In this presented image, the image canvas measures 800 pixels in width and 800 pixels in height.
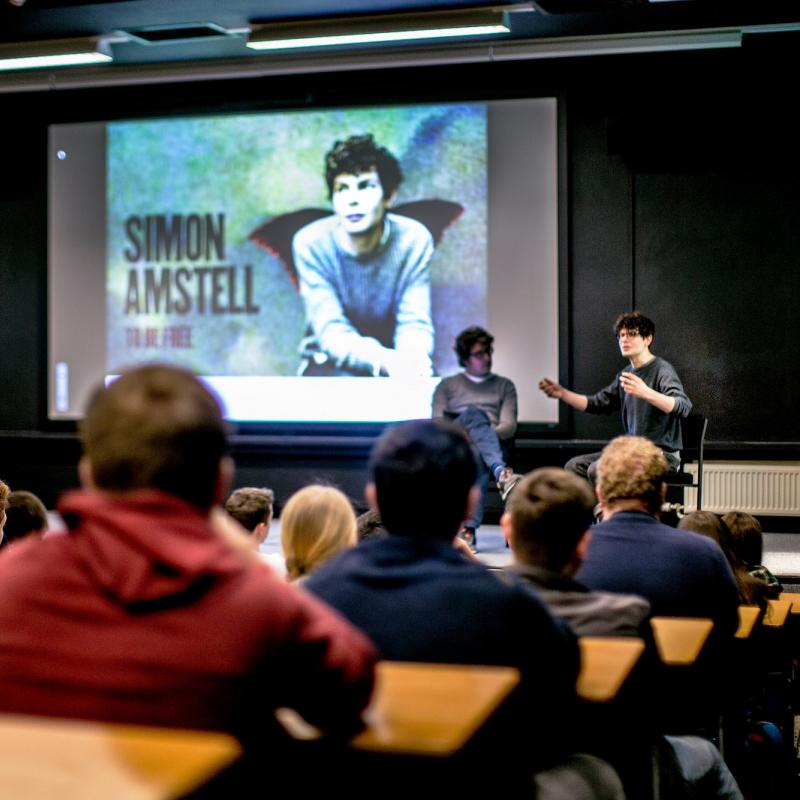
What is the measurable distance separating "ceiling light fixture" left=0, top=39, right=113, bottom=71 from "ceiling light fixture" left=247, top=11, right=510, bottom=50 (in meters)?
1.07

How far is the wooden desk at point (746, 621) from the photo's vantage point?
253 cm

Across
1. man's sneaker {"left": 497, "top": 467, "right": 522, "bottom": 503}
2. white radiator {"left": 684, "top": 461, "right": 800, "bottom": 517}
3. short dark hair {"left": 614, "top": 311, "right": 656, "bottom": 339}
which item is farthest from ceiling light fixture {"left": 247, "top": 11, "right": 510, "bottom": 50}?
white radiator {"left": 684, "top": 461, "right": 800, "bottom": 517}

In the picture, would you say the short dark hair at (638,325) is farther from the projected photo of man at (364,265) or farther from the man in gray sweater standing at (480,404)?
the projected photo of man at (364,265)

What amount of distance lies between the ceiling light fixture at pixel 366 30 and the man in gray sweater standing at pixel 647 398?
2035 millimetres

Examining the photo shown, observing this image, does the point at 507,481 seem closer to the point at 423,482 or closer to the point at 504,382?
the point at 504,382

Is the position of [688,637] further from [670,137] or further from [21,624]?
[670,137]

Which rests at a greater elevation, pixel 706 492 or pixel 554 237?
pixel 554 237

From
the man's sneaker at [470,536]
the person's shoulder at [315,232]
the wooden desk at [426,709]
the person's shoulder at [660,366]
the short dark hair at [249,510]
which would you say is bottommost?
the man's sneaker at [470,536]

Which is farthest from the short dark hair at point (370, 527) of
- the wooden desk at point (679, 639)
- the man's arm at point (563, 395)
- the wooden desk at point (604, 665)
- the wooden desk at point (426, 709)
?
the man's arm at point (563, 395)

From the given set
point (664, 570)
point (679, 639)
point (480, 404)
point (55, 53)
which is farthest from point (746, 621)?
point (55, 53)

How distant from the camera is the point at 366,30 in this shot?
22.1 feet

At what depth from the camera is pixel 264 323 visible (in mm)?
7961

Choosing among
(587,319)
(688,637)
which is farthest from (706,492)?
(688,637)

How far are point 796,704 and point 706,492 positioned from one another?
10.7 ft
